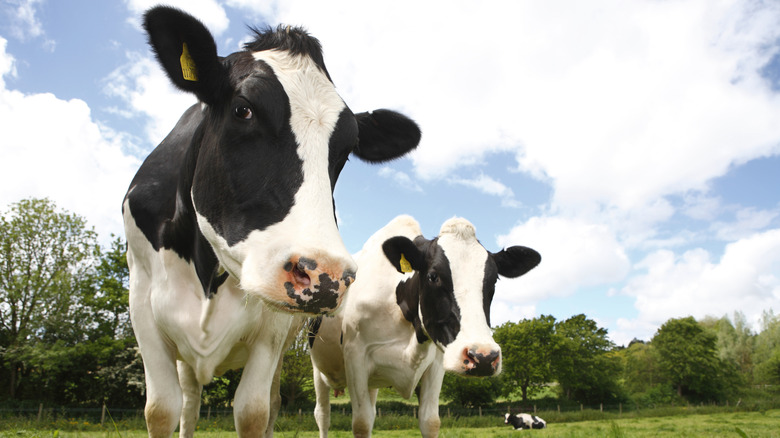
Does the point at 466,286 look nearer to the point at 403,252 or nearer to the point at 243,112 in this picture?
the point at 403,252

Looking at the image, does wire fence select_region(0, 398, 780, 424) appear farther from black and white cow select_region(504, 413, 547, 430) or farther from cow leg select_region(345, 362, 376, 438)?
cow leg select_region(345, 362, 376, 438)

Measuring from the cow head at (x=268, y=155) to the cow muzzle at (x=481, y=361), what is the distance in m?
2.59

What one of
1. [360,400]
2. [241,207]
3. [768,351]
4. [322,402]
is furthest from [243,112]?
[768,351]

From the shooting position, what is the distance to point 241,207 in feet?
7.19

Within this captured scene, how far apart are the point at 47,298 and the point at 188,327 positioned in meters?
38.5

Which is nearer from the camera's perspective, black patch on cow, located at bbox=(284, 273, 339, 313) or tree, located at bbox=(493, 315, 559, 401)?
black patch on cow, located at bbox=(284, 273, 339, 313)

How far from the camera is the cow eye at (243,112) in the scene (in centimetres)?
236

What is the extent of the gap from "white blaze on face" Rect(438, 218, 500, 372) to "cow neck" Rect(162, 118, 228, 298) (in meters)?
2.46

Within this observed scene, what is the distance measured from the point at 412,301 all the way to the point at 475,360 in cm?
138

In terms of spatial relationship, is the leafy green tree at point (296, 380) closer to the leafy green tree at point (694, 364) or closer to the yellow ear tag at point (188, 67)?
the yellow ear tag at point (188, 67)

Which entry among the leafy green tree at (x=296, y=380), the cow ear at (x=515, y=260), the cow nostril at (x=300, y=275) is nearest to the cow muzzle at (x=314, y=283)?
the cow nostril at (x=300, y=275)

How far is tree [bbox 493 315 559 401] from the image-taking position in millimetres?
49188

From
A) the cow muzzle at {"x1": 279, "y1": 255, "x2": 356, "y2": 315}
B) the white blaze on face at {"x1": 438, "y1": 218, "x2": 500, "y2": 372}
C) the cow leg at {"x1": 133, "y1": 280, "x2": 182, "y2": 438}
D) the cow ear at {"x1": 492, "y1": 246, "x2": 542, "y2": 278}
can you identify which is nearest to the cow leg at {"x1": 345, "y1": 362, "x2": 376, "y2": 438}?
the white blaze on face at {"x1": 438, "y1": 218, "x2": 500, "y2": 372}

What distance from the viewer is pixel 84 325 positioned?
119ft
